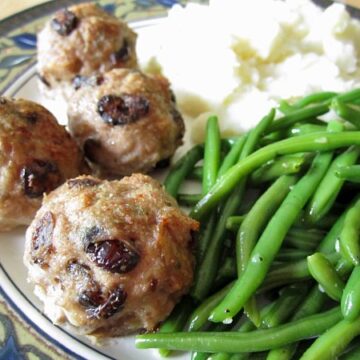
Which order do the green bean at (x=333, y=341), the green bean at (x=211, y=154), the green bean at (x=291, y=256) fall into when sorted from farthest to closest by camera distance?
1. the green bean at (x=211, y=154)
2. the green bean at (x=291, y=256)
3. the green bean at (x=333, y=341)

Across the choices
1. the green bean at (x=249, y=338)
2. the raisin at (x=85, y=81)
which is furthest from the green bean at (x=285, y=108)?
the green bean at (x=249, y=338)

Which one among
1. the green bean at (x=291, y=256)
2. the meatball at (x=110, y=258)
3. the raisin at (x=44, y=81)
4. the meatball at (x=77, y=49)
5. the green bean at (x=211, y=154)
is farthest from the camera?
the raisin at (x=44, y=81)

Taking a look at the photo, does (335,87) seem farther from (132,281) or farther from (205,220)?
(132,281)

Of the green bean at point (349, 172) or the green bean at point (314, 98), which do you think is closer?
the green bean at point (349, 172)

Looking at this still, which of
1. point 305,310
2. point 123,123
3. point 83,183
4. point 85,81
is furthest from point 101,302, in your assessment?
point 85,81

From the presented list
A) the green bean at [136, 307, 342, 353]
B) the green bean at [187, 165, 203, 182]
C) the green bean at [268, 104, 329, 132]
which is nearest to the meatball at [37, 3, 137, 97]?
the green bean at [187, 165, 203, 182]

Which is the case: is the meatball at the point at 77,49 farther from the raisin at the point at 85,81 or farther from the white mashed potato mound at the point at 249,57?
the white mashed potato mound at the point at 249,57

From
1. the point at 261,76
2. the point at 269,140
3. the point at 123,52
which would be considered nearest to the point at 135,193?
the point at 269,140
